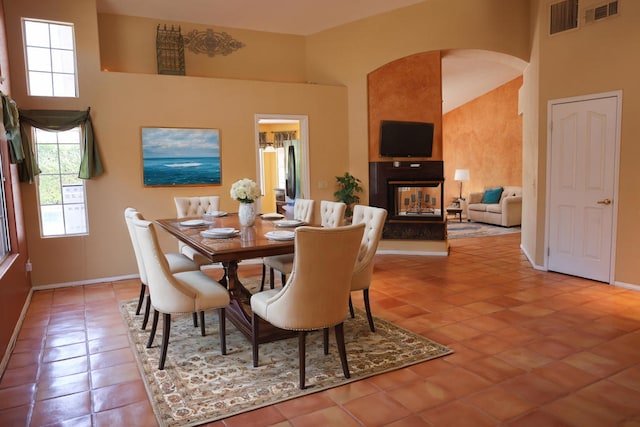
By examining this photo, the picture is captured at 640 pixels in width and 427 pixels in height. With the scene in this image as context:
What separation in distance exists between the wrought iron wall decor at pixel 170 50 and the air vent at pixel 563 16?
189 inches

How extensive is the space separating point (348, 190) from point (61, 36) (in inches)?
163

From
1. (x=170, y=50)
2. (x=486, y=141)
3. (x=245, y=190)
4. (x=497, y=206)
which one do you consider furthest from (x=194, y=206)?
(x=486, y=141)

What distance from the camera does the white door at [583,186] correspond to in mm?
4758

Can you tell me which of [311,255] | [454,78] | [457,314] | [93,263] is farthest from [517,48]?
[93,263]

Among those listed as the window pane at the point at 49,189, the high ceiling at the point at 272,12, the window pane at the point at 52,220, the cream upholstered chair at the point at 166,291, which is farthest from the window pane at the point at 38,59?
the cream upholstered chair at the point at 166,291

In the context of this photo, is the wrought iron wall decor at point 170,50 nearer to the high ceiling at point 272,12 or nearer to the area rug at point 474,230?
the high ceiling at point 272,12

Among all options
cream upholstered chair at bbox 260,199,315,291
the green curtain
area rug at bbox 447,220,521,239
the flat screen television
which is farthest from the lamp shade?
the green curtain

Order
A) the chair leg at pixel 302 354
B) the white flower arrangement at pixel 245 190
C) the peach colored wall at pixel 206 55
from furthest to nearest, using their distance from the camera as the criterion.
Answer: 1. the peach colored wall at pixel 206 55
2. the white flower arrangement at pixel 245 190
3. the chair leg at pixel 302 354

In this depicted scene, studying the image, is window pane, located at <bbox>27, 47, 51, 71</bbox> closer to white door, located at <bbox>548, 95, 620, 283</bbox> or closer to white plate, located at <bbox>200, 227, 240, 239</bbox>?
white plate, located at <bbox>200, 227, 240, 239</bbox>

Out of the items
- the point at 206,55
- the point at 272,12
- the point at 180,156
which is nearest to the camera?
the point at 180,156

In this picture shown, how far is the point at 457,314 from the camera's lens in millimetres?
3973

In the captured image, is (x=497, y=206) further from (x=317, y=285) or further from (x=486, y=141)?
(x=317, y=285)

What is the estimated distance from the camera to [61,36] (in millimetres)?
5203

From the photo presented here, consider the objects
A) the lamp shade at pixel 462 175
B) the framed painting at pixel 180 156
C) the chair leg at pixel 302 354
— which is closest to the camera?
the chair leg at pixel 302 354
